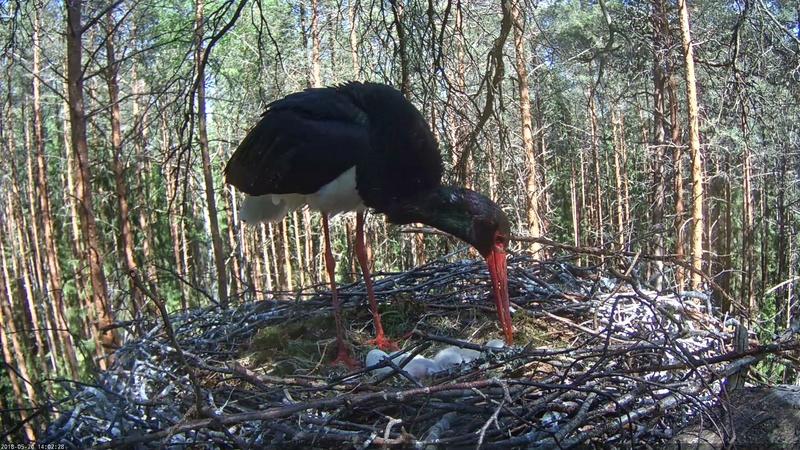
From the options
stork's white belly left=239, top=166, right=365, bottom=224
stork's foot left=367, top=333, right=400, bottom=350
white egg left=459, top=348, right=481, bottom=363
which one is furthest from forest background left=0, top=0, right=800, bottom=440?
white egg left=459, top=348, right=481, bottom=363

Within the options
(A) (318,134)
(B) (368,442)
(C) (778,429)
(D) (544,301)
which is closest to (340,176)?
(A) (318,134)

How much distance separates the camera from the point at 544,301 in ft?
14.9

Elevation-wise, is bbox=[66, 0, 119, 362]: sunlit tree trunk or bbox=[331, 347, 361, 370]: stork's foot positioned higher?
bbox=[66, 0, 119, 362]: sunlit tree trunk

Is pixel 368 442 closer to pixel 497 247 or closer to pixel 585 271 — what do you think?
pixel 497 247

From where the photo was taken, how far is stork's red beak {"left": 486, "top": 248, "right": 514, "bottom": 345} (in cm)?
410

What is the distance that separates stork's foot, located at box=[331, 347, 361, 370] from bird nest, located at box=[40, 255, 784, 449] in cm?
10

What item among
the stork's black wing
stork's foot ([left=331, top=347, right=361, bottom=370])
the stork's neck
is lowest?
stork's foot ([left=331, top=347, right=361, bottom=370])

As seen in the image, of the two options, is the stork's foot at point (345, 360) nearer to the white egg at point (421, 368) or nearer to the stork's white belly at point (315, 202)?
the white egg at point (421, 368)

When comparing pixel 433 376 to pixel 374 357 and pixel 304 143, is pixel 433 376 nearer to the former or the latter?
pixel 374 357

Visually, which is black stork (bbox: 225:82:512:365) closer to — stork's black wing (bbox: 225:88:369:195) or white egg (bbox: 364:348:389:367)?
stork's black wing (bbox: 225:88:369:195)

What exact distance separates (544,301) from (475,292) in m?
0.53

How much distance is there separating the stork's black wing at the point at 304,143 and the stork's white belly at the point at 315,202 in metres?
0.07

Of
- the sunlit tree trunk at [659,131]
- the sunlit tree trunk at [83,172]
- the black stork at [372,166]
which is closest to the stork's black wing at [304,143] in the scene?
the black stork at [372,166]

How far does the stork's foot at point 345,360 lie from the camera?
4.07m
